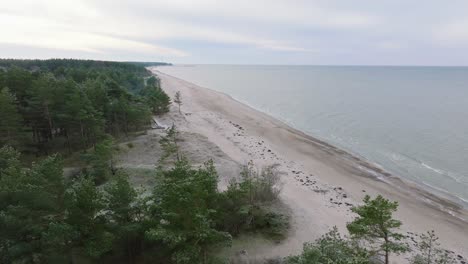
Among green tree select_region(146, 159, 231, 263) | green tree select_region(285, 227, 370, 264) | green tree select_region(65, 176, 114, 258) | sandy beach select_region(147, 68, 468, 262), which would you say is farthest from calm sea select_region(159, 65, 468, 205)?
green tree select_region(65, 176, 114, 258)

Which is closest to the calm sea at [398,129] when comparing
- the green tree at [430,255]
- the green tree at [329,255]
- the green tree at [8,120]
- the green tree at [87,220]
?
the green tree at [430,255]

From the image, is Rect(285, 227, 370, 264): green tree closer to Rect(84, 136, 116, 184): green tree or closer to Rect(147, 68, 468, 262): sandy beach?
Rect(147, 68, 468, 262): sandy beach

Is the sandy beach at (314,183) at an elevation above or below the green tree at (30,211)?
below

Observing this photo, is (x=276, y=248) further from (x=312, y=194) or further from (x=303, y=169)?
(x=303, y=169)

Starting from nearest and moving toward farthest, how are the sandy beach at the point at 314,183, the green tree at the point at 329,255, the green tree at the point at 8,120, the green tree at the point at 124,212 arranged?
1. the green tree at the point at 329,255
2. the green tree at the point at 124,212
3. the sandy beach at the point at 314,183
4. the green tree at the point at 8,120

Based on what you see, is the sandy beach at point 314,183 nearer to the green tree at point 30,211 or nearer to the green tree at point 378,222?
the green tree at point 378,222

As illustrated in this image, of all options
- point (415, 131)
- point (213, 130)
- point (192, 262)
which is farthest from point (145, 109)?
point (415, 131)
